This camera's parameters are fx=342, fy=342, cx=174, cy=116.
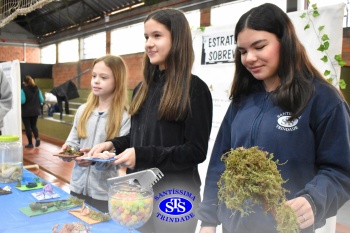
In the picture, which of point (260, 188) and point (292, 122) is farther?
point (292, 122)

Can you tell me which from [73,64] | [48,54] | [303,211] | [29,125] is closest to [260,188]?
[303,211]

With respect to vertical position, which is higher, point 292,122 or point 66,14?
point 66,14

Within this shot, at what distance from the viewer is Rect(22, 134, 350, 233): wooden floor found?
4.27 m

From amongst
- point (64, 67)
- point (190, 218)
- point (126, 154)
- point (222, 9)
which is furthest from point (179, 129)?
point (64, 67)

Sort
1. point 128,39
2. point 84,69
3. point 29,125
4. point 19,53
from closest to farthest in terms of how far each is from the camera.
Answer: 1. point 29,125
2. point 128,39
3. point 84,69
4. point 19,53

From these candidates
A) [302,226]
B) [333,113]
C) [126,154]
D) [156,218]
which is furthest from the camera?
[156,218]

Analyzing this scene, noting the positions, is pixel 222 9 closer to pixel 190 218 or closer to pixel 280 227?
pixel 190 218

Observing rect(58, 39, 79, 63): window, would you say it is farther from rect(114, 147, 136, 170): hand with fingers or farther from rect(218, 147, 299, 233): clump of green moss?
rect(218, 147, 299, 233): clump of green moss

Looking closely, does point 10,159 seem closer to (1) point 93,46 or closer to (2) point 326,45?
(2) point 326,45

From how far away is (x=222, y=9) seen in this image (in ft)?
23.3

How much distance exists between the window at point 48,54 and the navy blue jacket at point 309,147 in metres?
14.2

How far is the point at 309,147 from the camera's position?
0.91m

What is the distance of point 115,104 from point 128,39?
8420 mm

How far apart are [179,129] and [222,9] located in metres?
6.22
